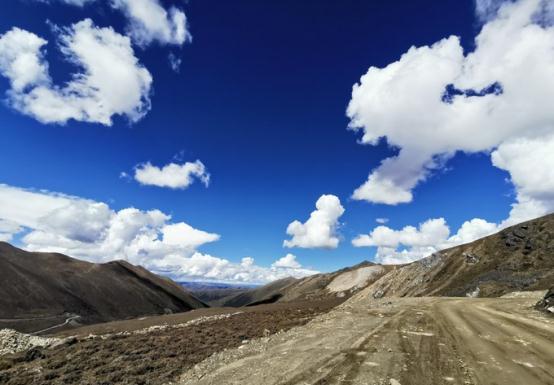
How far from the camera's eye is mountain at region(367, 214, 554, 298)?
70.9m

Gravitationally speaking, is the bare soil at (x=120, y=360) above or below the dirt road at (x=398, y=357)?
below

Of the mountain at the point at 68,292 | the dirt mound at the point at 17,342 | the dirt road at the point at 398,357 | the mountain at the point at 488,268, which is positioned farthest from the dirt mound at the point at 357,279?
the dirt road at the point at 398,357

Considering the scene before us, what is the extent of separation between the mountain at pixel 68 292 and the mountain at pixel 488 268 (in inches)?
3725

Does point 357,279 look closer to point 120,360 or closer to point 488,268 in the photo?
point 488,268

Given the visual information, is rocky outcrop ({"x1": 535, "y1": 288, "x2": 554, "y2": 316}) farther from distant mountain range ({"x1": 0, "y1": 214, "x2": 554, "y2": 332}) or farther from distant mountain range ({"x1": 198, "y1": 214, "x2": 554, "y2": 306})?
distant mountain range ({"x1": 198, "y1": 214, "x2": 554, "y2": 306})

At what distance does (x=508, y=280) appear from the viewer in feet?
238

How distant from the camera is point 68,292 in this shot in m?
121

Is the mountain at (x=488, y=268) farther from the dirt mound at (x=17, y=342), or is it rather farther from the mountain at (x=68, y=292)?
the mountain at (x=68, y=292)

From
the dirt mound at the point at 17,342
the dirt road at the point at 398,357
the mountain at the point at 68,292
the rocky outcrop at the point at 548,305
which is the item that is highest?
the mountain at the point at 68,292

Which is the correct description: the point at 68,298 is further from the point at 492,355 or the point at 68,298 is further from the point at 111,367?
the point at 492,355

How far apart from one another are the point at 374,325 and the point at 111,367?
17.6 metres

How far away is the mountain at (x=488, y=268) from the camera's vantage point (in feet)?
233

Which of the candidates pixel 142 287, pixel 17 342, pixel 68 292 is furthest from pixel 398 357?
pixel 142 287

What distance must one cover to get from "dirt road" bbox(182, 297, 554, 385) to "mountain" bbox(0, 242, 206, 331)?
89.1 meters
